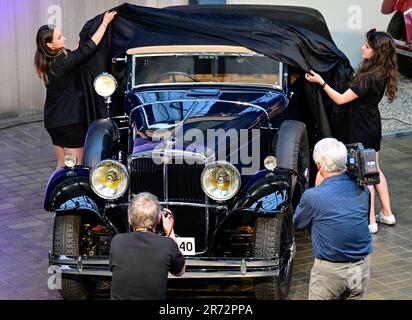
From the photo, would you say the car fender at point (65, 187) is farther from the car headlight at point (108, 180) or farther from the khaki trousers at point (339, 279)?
the khaki trousers at point (339, 279)

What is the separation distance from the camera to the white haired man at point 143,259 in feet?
18.4

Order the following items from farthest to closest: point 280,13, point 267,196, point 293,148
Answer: point 280,13 < point 293,148 < point 267,196

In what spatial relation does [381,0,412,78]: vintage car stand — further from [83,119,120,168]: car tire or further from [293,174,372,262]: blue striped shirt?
[293,174,372,262]: blue striped shirt

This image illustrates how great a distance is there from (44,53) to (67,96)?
434mm

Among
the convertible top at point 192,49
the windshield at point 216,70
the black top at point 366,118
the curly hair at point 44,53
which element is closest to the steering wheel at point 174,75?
the windshield at point 216,70

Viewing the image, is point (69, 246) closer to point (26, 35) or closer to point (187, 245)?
point (187, 245)

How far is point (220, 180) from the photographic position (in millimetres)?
7234

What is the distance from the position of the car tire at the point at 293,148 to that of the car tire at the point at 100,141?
133 centimetres

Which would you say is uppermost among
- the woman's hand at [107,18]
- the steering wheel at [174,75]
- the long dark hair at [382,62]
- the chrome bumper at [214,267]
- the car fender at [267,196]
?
the woman's hand at [107,18]

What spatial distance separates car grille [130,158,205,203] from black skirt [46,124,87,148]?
171 centimetres

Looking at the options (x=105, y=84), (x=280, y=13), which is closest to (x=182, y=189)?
(x=105, y=84)

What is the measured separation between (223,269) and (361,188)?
1305 mm

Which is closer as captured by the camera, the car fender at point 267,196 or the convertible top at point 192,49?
the car fender at point 267,196
